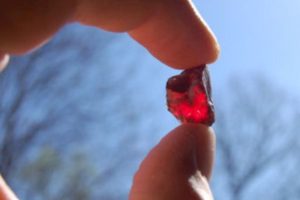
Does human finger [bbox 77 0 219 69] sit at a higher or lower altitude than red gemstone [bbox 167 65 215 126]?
higher

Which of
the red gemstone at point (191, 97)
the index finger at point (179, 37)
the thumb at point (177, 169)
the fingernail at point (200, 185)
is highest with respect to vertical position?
the index finger at point (179, 37)

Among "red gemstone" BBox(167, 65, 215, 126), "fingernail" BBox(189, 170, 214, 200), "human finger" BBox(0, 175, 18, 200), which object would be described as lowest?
"fingernail" BBox(189, 170, 214, 200)

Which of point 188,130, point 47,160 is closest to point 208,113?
point 188,130

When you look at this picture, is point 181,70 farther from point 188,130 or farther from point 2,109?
point 2,109

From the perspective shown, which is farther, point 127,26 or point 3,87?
point 3,87

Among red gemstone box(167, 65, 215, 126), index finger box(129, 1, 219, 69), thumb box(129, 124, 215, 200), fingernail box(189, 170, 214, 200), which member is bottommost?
fingernail box(189, 170, 214, 200)
